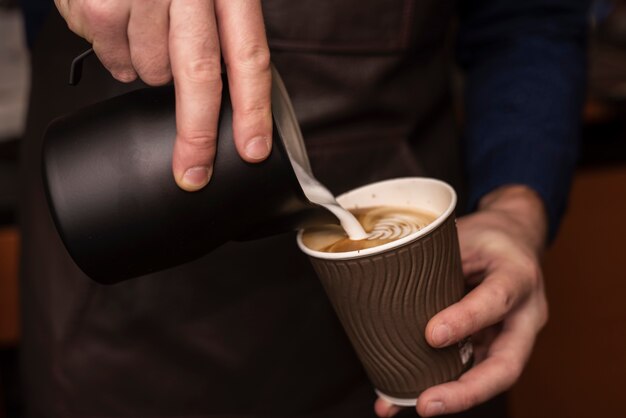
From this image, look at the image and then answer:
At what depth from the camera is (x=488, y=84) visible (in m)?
1.03

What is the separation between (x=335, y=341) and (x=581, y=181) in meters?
0.94

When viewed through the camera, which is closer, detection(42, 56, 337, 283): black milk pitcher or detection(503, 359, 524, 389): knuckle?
detection(42, 56, 337, 283): black milk pitcher

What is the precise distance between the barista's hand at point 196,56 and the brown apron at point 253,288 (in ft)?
0.81

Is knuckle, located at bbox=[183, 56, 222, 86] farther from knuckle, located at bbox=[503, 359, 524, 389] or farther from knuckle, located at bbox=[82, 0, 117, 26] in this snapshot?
knuckle, located at bbox=[503, 359, 524, 389]

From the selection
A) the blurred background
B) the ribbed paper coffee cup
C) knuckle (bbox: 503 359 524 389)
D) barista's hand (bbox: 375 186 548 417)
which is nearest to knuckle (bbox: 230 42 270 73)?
the ribbed paper coffee cup

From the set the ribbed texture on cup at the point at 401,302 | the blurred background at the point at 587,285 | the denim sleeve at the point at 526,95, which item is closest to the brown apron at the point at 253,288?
the denim sleeve at the point at 526,95

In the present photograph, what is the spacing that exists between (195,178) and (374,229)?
20 cm

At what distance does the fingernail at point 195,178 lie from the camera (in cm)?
58

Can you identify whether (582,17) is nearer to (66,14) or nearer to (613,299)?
(66,14)

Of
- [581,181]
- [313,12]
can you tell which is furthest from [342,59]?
[581,181]

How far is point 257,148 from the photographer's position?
585 mm

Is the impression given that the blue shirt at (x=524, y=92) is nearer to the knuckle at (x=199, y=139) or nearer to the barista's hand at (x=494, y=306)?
the barista's hand at (x=494, y=306)

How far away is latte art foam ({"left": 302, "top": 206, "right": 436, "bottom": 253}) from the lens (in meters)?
0.69

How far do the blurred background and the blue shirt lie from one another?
615mm
